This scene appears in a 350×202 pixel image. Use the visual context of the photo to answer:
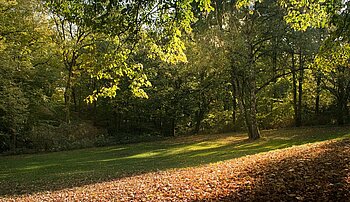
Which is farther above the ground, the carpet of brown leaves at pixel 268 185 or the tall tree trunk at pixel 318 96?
the tall tree trunk at pixel 318 96

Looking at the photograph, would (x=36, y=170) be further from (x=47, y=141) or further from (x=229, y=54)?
(x=229, y=54)

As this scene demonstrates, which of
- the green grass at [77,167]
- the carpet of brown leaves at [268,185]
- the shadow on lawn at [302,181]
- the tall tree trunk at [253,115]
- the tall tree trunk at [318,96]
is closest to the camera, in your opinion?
the shadow on lawn at [302,181]

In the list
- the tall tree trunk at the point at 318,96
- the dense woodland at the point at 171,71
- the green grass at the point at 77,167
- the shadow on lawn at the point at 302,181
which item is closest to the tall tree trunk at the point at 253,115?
the dense woodland at the point at 171,71

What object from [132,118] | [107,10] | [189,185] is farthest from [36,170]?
[132,118]

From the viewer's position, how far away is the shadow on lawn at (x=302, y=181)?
5602 millimetres

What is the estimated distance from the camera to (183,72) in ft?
→ 103

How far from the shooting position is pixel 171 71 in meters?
32.5

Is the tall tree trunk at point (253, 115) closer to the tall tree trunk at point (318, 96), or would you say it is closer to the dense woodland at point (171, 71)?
the dense woodland at point (171, 71)

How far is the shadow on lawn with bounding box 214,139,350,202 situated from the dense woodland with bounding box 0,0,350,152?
9.03ft

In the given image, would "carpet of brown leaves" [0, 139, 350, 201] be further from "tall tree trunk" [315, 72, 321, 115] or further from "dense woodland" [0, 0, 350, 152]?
"tall tree trunk" [315, 72, 321, 115]

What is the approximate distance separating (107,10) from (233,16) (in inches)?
682

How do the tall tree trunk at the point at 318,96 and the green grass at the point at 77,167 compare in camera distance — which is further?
the tall tree trunk at the point at 318,96

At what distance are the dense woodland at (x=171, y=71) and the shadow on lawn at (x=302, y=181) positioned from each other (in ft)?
9.03

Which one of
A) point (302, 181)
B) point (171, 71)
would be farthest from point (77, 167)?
point (171, 71)
